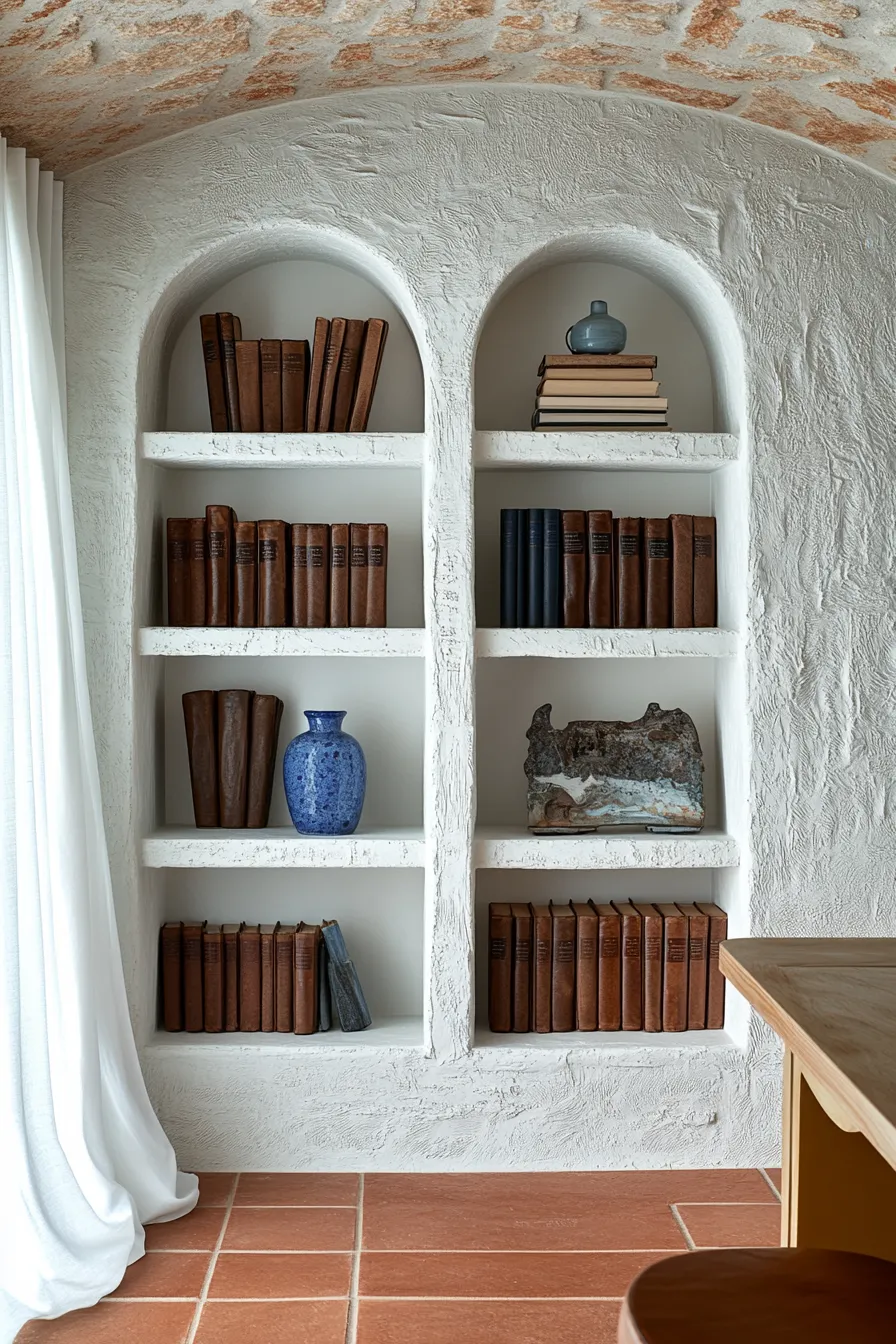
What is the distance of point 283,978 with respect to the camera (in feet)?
10.4

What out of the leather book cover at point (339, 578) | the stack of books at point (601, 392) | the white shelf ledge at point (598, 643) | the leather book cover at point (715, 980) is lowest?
the leather book cover at point (715, 980)

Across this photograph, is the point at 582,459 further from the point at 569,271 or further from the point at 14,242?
the point at 14,242

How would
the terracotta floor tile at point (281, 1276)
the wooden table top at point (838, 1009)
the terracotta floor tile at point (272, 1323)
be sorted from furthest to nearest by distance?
the terracotta floor tile at point (281, 1276) < the terracotta floor tile at point (272, 1323) < the wooden table top at point (838, 1009)

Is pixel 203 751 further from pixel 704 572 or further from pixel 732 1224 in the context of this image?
pixel 732 1224

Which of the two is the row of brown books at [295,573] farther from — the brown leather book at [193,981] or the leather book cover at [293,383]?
the brown leather book at [193,981]

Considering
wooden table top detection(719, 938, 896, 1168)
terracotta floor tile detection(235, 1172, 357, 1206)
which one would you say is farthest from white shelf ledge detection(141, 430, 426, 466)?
terracotta floor tile detection(235, 1172, 357, 1206)

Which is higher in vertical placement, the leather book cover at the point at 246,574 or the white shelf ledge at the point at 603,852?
the leather book cover at the point at 246,574

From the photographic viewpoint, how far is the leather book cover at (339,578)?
3156 mm

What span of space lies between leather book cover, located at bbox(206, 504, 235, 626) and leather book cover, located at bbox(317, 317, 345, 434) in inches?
13.7

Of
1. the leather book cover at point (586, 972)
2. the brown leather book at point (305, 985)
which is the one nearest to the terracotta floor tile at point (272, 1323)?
the brown leather book at point (305, 985)

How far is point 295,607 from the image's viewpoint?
10.4 ft

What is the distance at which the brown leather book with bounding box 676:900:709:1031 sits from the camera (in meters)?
3.19

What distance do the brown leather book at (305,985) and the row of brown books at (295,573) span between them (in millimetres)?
831

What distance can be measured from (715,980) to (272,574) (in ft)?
5.18
